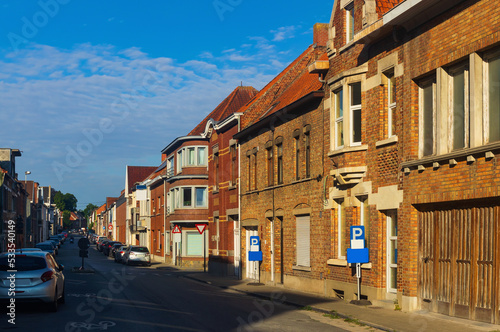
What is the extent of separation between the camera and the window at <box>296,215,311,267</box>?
23812mm

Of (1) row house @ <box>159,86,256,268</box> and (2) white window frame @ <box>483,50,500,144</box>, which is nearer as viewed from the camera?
(2) white window frame @ <box>483,50,500,144</box>

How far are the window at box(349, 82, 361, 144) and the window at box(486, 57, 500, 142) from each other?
6153mm

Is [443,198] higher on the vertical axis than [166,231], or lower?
higher

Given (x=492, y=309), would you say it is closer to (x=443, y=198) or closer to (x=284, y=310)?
(x=443, y=198)

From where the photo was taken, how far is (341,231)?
21.1m

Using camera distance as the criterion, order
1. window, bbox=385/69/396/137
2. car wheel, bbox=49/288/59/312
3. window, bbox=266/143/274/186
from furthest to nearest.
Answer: window, bbox=266/143/274/186 → window, bbox=385/69/396/137 → car wheel, bbox=49/288/59/312

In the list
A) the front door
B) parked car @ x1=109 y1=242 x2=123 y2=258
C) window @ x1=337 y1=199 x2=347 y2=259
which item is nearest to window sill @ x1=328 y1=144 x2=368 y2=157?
window @ x1=337 y1=199 x2=347 y2=259

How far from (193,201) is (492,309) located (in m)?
36.2

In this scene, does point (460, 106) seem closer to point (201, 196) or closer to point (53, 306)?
point (53, 306)

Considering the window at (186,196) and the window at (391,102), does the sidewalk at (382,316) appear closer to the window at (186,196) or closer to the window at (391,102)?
the window at (391,102)

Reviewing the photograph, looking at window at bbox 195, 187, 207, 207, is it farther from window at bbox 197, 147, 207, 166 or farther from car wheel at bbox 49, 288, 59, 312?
car wheel at bbox 49, 288, 59, 312

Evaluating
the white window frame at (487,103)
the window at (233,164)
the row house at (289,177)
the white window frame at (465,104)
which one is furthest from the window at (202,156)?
the white window frame at (487,103)

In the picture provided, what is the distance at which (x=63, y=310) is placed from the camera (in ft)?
55.2

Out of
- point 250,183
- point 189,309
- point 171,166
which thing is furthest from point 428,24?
point 171,166
